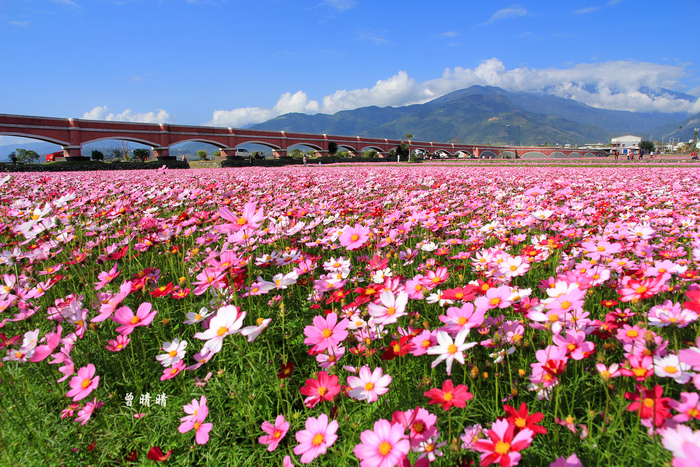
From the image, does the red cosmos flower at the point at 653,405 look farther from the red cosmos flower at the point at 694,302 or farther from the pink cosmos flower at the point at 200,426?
the pink cosmos flower at the point at 200,426

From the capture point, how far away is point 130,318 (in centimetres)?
115

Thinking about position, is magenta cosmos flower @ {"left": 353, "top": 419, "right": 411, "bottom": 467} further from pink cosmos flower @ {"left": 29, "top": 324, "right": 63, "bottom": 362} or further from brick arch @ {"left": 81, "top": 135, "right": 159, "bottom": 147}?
brick arch @ {"left": 81, "top": 135, "right": 159, "bottom": 147}

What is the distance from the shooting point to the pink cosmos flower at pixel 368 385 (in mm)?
921

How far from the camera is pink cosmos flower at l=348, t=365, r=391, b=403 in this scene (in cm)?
92

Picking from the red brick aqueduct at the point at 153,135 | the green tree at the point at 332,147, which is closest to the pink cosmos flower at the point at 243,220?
the red brick aqueduct at the point at 153,135

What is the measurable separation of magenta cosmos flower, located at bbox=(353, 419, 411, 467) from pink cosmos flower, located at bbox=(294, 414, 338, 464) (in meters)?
0.10

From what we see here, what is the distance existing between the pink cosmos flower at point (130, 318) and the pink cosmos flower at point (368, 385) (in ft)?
2.26

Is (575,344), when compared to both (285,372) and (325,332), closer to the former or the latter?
(325,332)

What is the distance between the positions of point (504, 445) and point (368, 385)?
1.22 feet

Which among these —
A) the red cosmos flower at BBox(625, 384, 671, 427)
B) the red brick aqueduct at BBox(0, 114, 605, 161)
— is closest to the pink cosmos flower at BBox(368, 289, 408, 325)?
the red cosmos flower at BBox(625, 384, 671, 427)

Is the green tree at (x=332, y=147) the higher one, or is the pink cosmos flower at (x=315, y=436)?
the green tree at (x=332, y=147)

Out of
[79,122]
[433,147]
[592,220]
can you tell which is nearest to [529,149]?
[433,147]

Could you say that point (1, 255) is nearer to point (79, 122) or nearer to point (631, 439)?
point (631, 439)

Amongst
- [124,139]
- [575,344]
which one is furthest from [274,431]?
[124,139]
